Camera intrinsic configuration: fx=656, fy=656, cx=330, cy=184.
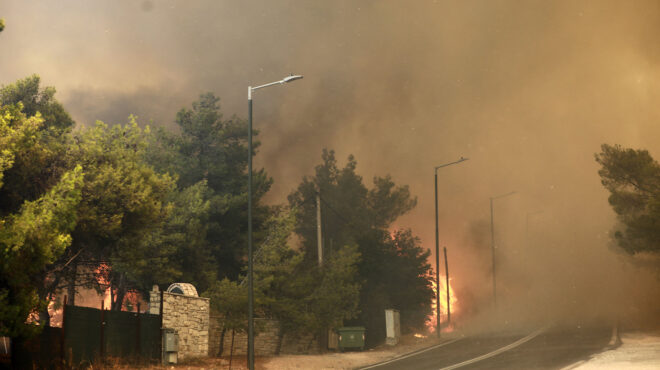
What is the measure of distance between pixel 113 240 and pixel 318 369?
10.0 metres

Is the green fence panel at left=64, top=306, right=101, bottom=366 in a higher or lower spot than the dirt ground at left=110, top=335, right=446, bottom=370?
higher

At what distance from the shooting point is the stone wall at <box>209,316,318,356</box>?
3080cm

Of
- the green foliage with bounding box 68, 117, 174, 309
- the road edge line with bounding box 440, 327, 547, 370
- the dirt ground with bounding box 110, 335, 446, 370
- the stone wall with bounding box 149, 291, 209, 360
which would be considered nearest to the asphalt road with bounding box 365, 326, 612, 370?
the road edge line with bounding box 440, 327, 547, 370

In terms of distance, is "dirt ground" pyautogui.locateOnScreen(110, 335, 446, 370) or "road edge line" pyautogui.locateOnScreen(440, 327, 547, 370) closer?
"road edge line" pyautogui.locateOnScreen(440, 327, 547, 370)

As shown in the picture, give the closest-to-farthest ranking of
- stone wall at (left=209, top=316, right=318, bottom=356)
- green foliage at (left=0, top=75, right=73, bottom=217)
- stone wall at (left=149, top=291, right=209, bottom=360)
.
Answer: green foliage at (left=0, top=75, right=73, bottom=217) → stone wall at (left=149, top=291, right=209, bottom=360) → stone wall at (left=209, top=316, right=318, bottom=356)

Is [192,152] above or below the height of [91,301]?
above

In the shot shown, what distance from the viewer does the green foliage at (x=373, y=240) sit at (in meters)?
51.6

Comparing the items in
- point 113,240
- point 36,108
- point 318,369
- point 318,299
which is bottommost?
point 318,369

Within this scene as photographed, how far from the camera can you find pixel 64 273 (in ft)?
100

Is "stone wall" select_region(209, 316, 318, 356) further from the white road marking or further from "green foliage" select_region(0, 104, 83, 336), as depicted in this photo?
the white road marking

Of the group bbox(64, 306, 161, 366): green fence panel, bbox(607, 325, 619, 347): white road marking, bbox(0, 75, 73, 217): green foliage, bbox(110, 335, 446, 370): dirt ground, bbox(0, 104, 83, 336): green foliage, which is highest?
bbox(0, 75, 73, 217): green foliage

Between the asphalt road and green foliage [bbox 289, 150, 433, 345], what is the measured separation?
10694 millimetres

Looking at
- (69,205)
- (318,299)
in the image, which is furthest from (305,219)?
(69,205)

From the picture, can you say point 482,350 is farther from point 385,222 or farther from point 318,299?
point 385,222
